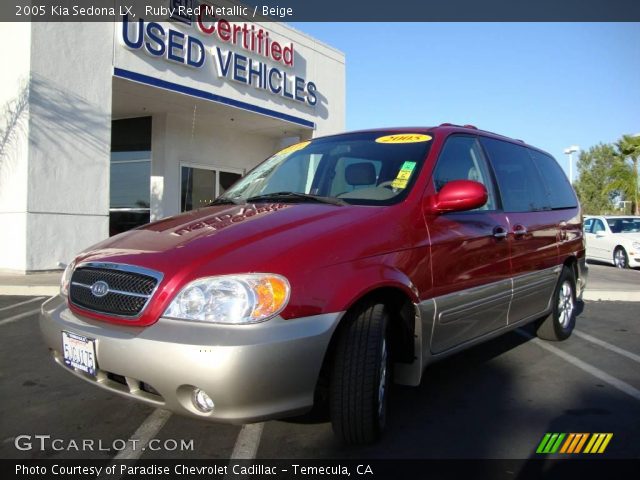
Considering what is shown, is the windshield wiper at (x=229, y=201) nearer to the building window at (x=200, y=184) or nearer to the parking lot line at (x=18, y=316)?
the parking lot line at (x=18, y=316)

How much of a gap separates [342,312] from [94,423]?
1.74 m

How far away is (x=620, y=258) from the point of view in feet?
46.9

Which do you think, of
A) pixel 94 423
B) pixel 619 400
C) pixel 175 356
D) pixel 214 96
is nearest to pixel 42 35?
pixel 214 96

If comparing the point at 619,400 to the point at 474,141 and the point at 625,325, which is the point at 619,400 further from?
the point at 625,325

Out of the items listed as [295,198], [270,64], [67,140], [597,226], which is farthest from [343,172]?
[597,226]

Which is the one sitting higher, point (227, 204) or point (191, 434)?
point (227, 204)

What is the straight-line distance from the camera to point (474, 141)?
12.7 ft

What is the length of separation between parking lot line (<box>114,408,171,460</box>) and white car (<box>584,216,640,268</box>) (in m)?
13.6

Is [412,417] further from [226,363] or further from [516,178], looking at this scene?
[516,178]

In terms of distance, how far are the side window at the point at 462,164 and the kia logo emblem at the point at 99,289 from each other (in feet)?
6.53

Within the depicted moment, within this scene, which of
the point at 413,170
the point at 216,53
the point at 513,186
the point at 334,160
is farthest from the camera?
the point at 216,53

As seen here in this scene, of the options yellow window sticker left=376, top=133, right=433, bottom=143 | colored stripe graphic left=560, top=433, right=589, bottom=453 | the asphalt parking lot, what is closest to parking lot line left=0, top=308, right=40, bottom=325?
the asphalt parking lot

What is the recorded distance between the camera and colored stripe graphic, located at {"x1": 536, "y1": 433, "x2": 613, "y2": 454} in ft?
8.91

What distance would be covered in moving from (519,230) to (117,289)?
114 inches
